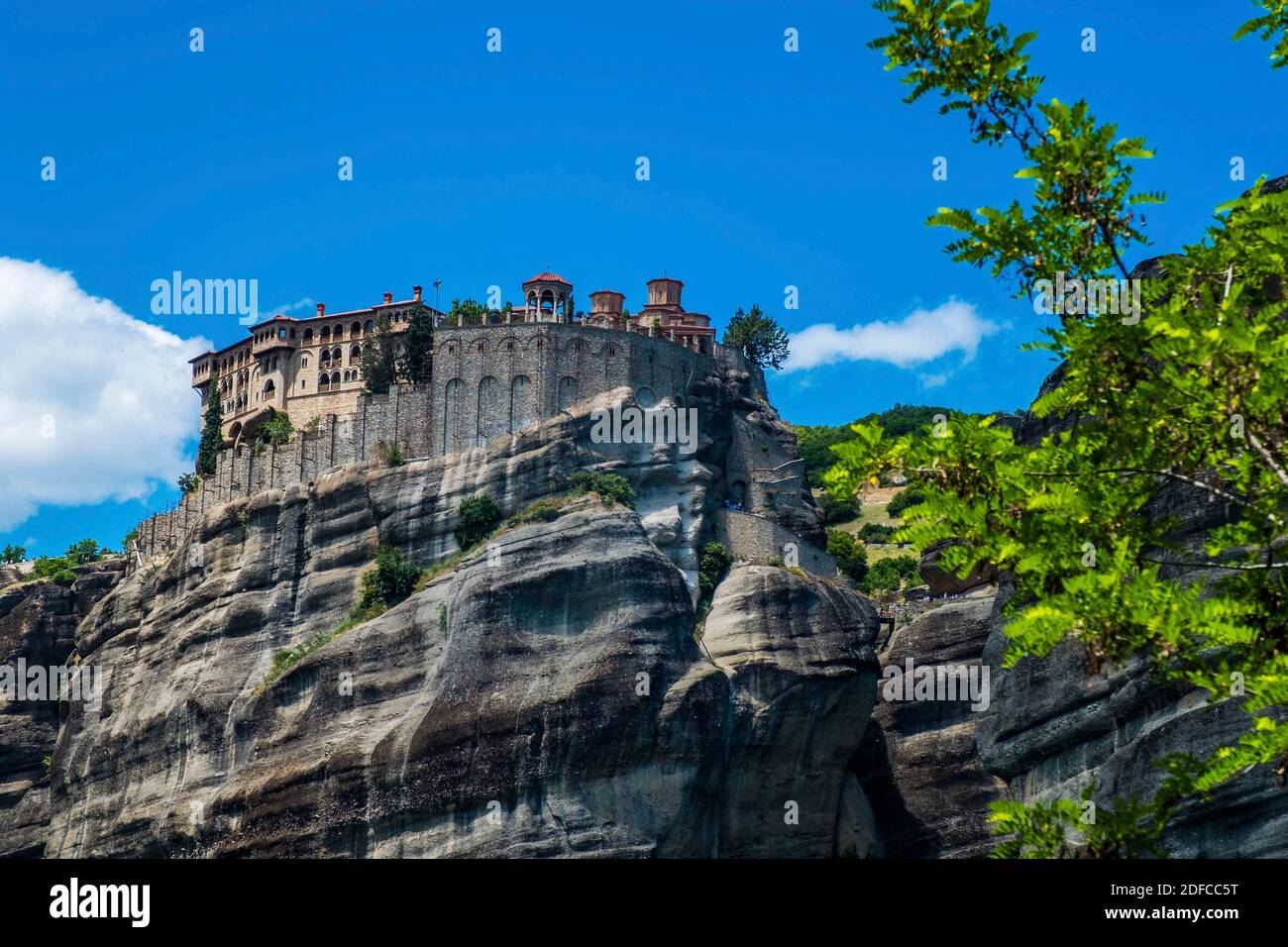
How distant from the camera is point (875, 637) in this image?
240ft

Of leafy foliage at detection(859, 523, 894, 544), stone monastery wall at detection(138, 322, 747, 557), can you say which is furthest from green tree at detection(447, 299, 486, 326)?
leafy foliage at detection(859, 523, 894, 544)

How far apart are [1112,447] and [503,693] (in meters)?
52.0

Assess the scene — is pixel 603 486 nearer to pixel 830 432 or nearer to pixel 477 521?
pixel 477 521

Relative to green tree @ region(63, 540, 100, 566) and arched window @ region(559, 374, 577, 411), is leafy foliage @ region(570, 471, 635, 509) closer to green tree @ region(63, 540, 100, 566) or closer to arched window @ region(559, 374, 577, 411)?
arched window @ region(559, 374, 577, 411)

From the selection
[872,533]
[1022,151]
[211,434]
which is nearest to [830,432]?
[872,533]

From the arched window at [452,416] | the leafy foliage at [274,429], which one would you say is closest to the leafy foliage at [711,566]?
the arched window at [452,416]

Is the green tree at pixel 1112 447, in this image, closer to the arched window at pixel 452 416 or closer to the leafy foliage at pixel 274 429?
the arched window at pixel 452 416

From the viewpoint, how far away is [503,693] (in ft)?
219

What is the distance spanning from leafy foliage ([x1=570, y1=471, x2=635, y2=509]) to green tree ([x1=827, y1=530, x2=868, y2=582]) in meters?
20.7

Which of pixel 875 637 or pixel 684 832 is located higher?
pixel 875 637

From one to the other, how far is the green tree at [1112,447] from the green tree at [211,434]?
78484 mm
